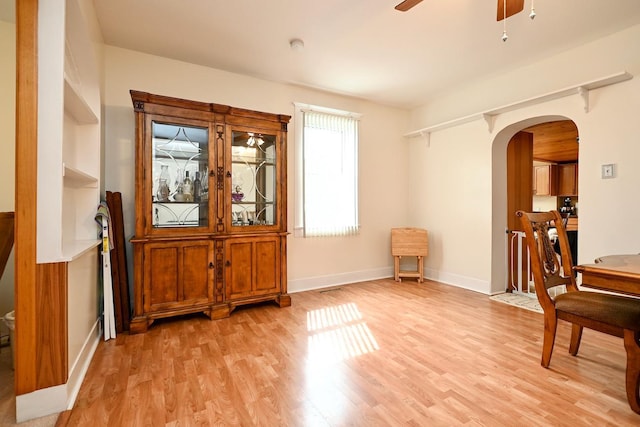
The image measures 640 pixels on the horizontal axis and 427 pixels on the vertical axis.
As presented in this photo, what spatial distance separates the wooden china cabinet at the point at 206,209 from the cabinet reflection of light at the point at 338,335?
55cm

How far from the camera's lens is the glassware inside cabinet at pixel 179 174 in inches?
111

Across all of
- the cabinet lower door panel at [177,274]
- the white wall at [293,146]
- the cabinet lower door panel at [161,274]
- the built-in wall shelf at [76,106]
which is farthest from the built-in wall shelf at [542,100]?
the built-in wall shelf at [76,106]

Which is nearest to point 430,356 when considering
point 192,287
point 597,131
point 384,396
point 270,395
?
point 384,396

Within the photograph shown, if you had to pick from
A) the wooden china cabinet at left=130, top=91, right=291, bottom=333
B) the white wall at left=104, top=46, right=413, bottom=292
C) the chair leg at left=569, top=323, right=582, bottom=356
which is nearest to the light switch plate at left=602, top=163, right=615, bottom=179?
the chair leg at left=569, top=323, right=582, bottom=356

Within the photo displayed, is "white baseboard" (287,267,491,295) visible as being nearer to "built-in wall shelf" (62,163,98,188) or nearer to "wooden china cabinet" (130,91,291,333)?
"wooden china cabinet" (130,91,291,333)

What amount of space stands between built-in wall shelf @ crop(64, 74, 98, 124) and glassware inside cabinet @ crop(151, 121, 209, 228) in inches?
20.3

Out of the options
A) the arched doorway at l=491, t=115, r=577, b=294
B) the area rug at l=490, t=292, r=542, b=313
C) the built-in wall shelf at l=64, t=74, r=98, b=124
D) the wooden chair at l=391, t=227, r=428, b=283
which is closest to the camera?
the built-in wall shelf at l=64, t=74, r=98, b=124

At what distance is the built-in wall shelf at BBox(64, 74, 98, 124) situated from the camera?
1.79 m

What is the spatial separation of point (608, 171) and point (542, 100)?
3.24 feet

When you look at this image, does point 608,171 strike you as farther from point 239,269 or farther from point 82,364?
point 82,364

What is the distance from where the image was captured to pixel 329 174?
4199mm

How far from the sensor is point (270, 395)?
1742 mm

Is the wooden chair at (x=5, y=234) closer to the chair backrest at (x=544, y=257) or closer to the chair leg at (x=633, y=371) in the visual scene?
the chair backrest at (x=544, y=257)

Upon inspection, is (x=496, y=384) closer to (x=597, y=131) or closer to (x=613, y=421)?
(x=613, y=421)
